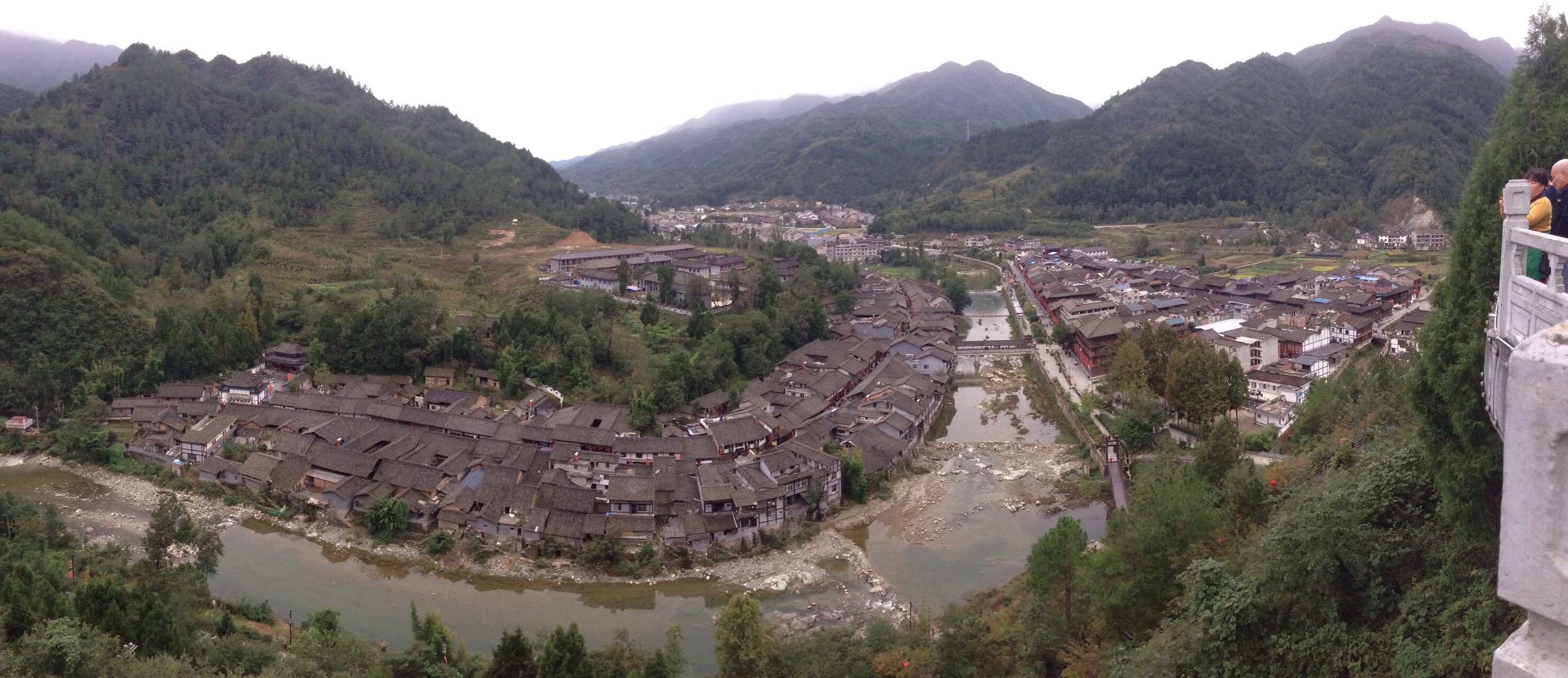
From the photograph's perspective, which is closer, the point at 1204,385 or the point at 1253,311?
the point at 1204,385

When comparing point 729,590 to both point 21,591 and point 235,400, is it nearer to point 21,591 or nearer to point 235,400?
point 21,591

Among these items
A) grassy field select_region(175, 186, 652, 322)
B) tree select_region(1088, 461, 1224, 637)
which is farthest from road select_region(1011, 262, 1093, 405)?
grassy field select_region(175, 186, 652, 322)

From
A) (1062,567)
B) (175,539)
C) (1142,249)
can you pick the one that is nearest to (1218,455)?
(1062,567)

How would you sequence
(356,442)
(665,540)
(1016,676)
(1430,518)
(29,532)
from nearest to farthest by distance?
(1430,518) < (1016,676) < (29,532) < (665,540) < (356,442)

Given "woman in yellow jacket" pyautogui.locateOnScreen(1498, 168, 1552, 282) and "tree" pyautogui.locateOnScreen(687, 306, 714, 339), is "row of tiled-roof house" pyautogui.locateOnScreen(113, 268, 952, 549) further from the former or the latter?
"woman in yellow jacket" pyautogui.locateOnScreen(1498, 168, 1552, 282)

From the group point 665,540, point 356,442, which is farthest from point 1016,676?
point 356,442

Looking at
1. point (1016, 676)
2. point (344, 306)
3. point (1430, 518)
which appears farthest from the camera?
point (344, 306)

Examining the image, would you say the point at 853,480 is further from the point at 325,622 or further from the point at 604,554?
the point at 325,622
